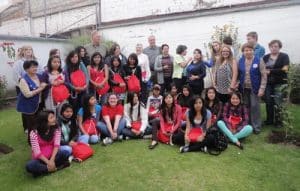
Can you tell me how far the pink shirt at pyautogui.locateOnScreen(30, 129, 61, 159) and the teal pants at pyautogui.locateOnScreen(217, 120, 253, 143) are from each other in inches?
120

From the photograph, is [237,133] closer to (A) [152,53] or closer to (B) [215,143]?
(B) [215,143]

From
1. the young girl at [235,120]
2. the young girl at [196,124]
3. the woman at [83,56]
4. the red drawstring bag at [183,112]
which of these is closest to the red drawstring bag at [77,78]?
the woman at [83,56]

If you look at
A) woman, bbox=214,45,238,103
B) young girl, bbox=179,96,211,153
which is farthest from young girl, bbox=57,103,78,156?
woman, bbox=214,45,238,103

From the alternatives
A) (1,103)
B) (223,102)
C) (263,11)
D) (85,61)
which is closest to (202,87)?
(223,102)

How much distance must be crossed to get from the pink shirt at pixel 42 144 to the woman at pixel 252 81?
3.85m

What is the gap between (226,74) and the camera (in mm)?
7941

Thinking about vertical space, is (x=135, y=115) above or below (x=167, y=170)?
above

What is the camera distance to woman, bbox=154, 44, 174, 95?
924 cm

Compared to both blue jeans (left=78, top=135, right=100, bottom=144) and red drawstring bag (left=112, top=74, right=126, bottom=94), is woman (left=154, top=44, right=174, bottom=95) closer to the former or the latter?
red drawstring bag (left=112, top=74, right=126, bottom=94)

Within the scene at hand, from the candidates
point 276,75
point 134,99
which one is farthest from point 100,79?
point 276,75

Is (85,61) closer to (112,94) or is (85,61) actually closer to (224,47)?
(112,94)

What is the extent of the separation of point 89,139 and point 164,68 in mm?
2738

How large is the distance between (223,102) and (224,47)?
115cm

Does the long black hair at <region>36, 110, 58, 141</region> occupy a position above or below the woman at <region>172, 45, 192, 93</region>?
below
